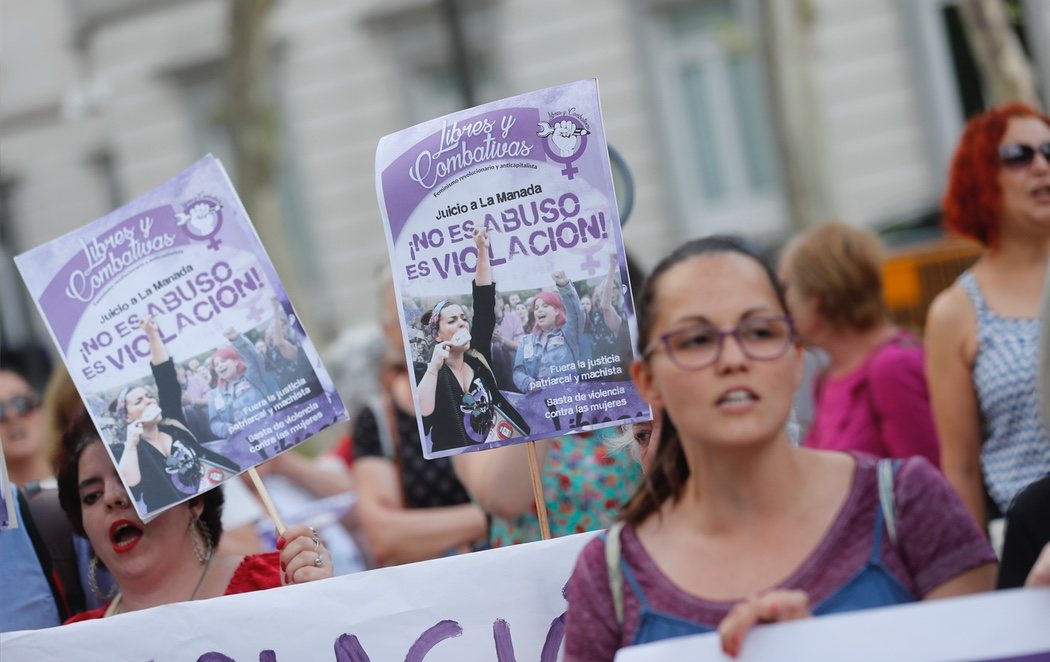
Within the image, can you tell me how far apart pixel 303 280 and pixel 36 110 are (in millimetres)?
4127

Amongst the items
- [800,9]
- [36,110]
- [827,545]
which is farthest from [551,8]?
[827,545]

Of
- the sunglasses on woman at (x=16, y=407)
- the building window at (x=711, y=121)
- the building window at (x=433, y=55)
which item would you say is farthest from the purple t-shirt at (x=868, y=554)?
the building window at (x=433, y=55)

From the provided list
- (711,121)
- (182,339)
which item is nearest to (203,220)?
(182,339)

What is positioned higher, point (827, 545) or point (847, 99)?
point (847, 99)

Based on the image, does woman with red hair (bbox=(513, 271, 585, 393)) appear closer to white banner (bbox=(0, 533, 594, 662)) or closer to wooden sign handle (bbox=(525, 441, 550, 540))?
wooden sign handle (bbox=(525, 441, 550, 540))

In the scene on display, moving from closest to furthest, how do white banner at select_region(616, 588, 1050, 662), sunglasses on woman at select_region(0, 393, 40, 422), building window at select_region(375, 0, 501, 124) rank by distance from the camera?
white banner at select_region(616, 588, 1050, 662) < sunglasses on woman at select_region(0, 393, 40, 422) < building window at select_region(375, 0, 501, 124)

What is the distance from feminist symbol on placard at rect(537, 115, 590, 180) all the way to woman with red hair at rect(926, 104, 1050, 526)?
49.0 inches

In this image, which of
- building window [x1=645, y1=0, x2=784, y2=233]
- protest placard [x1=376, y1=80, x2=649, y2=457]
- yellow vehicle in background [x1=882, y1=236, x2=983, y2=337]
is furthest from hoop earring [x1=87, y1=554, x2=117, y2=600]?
building window [x1=645, y1=0, x2=784, y2=233]

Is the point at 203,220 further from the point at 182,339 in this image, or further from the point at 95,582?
the point at 95,582

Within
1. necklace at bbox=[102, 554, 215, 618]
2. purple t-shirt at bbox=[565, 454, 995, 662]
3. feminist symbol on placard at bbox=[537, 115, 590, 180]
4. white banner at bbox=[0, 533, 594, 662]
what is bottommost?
white banner at bbox=[0, 533, 594, 662]

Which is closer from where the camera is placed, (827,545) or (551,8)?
(827,545)

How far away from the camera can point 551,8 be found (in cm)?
1454

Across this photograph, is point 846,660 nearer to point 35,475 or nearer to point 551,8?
point 35,475

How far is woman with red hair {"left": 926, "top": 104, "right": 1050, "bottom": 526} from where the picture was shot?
3.31 metres
